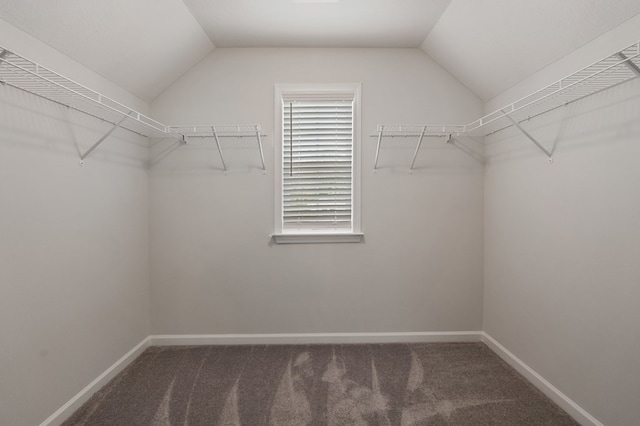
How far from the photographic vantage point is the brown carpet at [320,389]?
159cm

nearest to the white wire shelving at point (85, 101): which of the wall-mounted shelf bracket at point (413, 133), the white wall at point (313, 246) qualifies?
the white wall at point (313, 246)

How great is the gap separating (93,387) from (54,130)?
1.52 meters

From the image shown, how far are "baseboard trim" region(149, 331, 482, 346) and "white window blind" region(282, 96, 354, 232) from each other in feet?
2.90

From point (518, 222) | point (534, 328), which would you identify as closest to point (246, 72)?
point (518, 222)

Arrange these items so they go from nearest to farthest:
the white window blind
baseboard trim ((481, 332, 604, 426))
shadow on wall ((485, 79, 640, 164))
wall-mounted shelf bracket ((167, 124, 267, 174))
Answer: shadow on wall ((485, 79, 640, 164)) < baseboard trim ((481, 332, 604, 426)) < wall-mounted shelf bracket ((167, 124, 267, 174)) < the white window blind

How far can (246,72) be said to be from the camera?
2.34 m

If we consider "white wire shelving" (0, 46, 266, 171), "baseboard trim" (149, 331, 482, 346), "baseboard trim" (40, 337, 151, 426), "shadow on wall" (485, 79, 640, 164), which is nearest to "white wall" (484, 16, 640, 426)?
"shadow on wall" (485, 79, 640, 164)

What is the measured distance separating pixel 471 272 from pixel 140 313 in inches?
106

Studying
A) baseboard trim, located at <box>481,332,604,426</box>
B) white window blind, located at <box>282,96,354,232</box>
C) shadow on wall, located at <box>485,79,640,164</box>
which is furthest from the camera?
white window blind, located at <box>282,96,354,232</box>

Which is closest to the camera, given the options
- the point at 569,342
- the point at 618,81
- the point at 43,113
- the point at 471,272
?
the point at 618,81

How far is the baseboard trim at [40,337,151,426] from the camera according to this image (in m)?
1.52

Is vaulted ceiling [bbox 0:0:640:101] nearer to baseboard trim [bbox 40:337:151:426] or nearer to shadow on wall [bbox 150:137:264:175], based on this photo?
shadow on wall [bbox 150:137:264:175]

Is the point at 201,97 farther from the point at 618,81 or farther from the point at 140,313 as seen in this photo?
the point at 618,81

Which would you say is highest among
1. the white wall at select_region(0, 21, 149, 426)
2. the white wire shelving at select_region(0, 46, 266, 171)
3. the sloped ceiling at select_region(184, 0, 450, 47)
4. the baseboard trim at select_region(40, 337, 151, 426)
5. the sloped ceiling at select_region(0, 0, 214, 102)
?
the sloped ceiling at select_region(184, 0, 450, 47)
